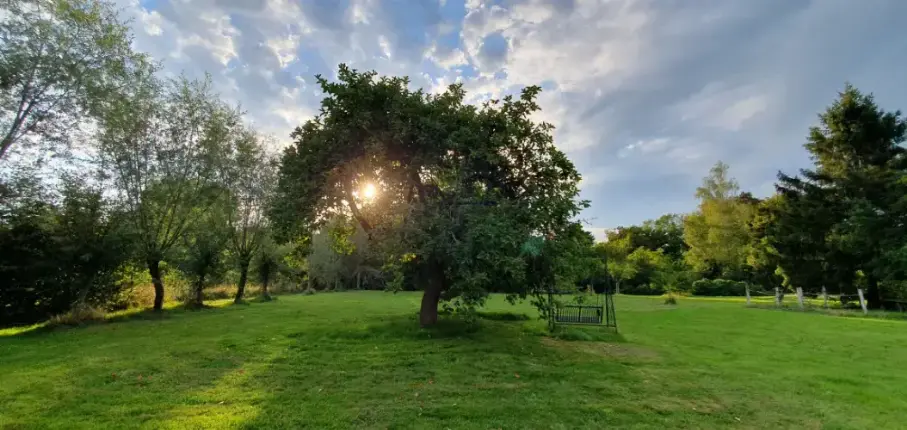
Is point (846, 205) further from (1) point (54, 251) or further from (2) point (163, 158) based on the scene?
(1) point (54, 251)

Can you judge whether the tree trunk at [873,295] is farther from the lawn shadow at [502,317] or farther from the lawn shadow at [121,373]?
the lawn shadow at [121,373]

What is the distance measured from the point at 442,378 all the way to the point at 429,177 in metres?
6.37

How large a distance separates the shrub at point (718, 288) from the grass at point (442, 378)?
33468 millimetres

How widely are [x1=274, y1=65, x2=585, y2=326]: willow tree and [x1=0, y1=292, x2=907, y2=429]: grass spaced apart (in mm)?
2326

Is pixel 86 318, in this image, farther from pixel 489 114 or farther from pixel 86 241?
pixel 489 114

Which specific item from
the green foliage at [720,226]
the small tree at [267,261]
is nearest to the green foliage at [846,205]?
the green foliage at [720,226]

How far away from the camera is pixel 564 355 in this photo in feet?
32.6

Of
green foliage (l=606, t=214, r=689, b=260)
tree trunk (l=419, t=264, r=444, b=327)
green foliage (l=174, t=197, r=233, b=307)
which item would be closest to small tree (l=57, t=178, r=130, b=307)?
green foliage (l=174, t=197, r=233, b=307)

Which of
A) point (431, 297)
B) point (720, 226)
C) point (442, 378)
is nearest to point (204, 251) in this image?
point (431, 297)

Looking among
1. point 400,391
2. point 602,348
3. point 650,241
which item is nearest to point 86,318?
point 400,391

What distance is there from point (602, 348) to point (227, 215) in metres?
21.4

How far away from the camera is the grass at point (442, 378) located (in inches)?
223

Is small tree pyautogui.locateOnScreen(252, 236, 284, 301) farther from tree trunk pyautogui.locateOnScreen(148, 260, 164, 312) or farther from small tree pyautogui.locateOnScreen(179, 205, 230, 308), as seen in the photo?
tree trunk pyautogui.locateOnScreen(148, 260, 164, 312)

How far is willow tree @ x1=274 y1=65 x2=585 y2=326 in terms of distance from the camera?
10.4 meters
